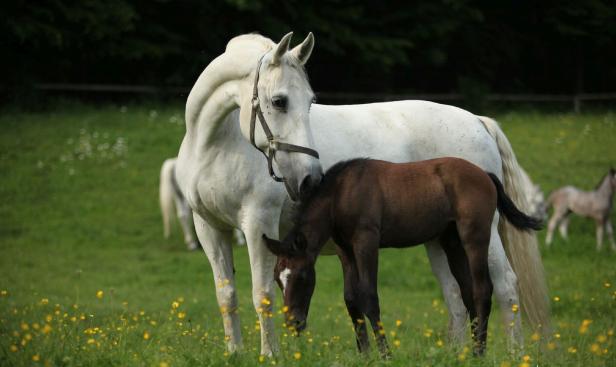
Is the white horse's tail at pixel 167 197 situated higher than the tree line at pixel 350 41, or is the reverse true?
the white horse's tail at pixel 167 197

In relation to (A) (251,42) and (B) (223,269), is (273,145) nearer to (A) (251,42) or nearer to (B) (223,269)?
(A) (251,42)

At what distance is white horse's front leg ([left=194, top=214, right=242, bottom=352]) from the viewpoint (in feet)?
20.1

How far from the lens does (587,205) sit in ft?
54.2

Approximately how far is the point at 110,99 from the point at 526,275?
2239 centimetres

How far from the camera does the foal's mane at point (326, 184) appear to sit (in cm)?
542

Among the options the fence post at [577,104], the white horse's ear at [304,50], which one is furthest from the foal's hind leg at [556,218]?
the fence post at [577,104]

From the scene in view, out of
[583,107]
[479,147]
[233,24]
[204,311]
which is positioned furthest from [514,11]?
[479,147]

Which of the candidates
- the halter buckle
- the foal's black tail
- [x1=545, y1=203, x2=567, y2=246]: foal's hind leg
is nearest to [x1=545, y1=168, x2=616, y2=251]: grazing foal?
[x1=545, y1=203, x2=567, y2=246]: foal's hind leg

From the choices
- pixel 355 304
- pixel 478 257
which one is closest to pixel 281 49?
pixel 355 304

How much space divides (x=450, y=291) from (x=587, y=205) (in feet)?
34.2

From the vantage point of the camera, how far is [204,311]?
37.1 feet

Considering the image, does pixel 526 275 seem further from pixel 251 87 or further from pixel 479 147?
pixel 251 87

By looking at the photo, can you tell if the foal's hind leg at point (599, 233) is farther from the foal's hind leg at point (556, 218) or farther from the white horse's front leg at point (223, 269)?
the white horse's front leg at point (223, 269)

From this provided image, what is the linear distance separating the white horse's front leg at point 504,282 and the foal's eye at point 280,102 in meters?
1.88
